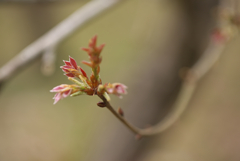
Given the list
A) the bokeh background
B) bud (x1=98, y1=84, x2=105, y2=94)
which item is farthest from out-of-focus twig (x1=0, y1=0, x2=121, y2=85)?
bud (x1=98, y1=84, x2=105, y2=94)

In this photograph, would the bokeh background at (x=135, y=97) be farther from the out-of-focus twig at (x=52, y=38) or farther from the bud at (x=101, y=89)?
the bud at (x=101, y=89)

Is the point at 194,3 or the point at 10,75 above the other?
the point at 10,75

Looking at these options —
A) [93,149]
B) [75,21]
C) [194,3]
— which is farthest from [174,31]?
[93,149]

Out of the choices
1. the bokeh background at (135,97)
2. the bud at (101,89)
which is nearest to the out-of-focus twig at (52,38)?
the bokeh background at (135,97)

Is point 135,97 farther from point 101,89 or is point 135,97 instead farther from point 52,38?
point 101,89

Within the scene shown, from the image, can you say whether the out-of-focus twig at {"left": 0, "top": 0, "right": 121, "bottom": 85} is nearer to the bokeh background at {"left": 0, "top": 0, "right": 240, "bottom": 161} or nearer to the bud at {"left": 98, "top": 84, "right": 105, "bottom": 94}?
the bokeh background at {"left": 0, "top": 0, "right": 240, "bottom": 161}

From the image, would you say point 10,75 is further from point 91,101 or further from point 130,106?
point 91,101
